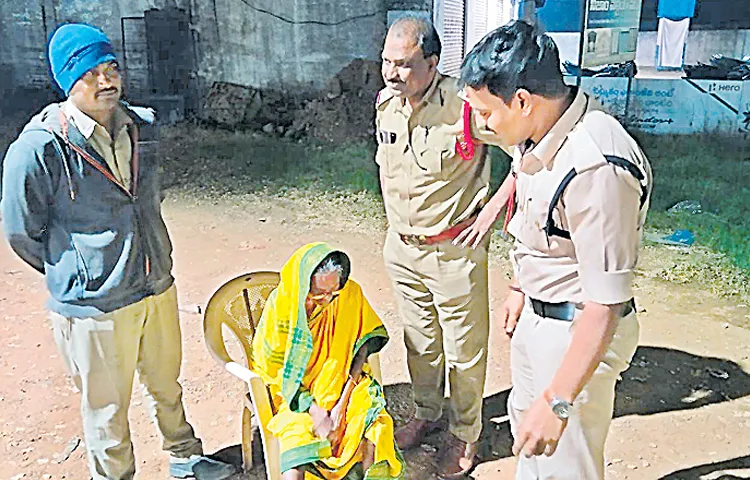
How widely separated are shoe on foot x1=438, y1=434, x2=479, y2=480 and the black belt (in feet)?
4.15

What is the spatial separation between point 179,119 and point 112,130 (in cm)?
856

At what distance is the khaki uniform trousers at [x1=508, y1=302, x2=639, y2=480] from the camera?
69.4 inches

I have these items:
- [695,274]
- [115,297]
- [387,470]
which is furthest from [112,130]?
[695,274]

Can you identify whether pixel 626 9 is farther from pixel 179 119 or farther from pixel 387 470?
pixel 387 470

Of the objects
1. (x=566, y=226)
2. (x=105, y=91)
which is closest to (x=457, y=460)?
(x=566, y=226)

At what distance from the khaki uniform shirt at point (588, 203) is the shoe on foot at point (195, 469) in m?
1.74

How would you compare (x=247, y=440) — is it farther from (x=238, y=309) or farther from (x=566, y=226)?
(x=566, y=226)

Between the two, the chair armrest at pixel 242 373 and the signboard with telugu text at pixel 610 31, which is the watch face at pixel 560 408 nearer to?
the chair armrest at pixel 242 373

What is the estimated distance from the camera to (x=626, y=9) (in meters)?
10.6

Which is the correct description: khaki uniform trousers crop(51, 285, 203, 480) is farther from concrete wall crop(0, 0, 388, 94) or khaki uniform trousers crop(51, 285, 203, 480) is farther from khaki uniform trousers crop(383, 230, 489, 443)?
concrete wall crop(0, 0, 388, 94)

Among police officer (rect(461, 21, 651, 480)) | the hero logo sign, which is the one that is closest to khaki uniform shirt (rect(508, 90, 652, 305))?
police officer (rect(461, 21, 651, 480))

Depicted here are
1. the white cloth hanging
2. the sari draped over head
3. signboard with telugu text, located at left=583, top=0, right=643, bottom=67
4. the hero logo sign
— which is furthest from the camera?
the white cloth hanging

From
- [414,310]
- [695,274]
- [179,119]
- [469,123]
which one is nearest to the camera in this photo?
[469,123]

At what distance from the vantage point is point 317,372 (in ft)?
7.84
